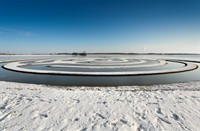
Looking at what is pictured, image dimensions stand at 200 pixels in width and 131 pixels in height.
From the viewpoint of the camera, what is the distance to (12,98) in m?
5.36

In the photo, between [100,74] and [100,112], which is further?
[100,74]

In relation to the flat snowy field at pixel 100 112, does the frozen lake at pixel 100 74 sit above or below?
below

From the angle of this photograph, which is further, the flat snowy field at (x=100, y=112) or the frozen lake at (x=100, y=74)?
the frozen lake at (x=100, y=74)

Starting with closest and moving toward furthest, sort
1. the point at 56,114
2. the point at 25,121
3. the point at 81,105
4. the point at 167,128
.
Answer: the point at 167,128 < the point at 25,121 < the point at 56,114 < the point at 81,105

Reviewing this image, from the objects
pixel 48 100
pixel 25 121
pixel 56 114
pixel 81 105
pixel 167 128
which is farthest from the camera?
pixel 48 100

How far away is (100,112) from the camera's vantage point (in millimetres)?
4273

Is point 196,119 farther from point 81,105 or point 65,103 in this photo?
point 65,103

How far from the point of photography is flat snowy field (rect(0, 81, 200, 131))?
3.47m

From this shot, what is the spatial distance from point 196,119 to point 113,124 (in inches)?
95.7

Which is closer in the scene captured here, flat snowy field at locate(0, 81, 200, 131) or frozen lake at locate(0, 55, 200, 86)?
flat snowy field at locate(0, 81, 200, 131)

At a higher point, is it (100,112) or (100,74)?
(100,112)

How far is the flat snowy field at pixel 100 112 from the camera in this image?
3.47 metres

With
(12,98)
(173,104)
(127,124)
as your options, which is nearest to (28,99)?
(12,98)

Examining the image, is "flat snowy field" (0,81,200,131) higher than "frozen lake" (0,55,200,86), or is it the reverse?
"flat snowy field" (0,81,200,131)
